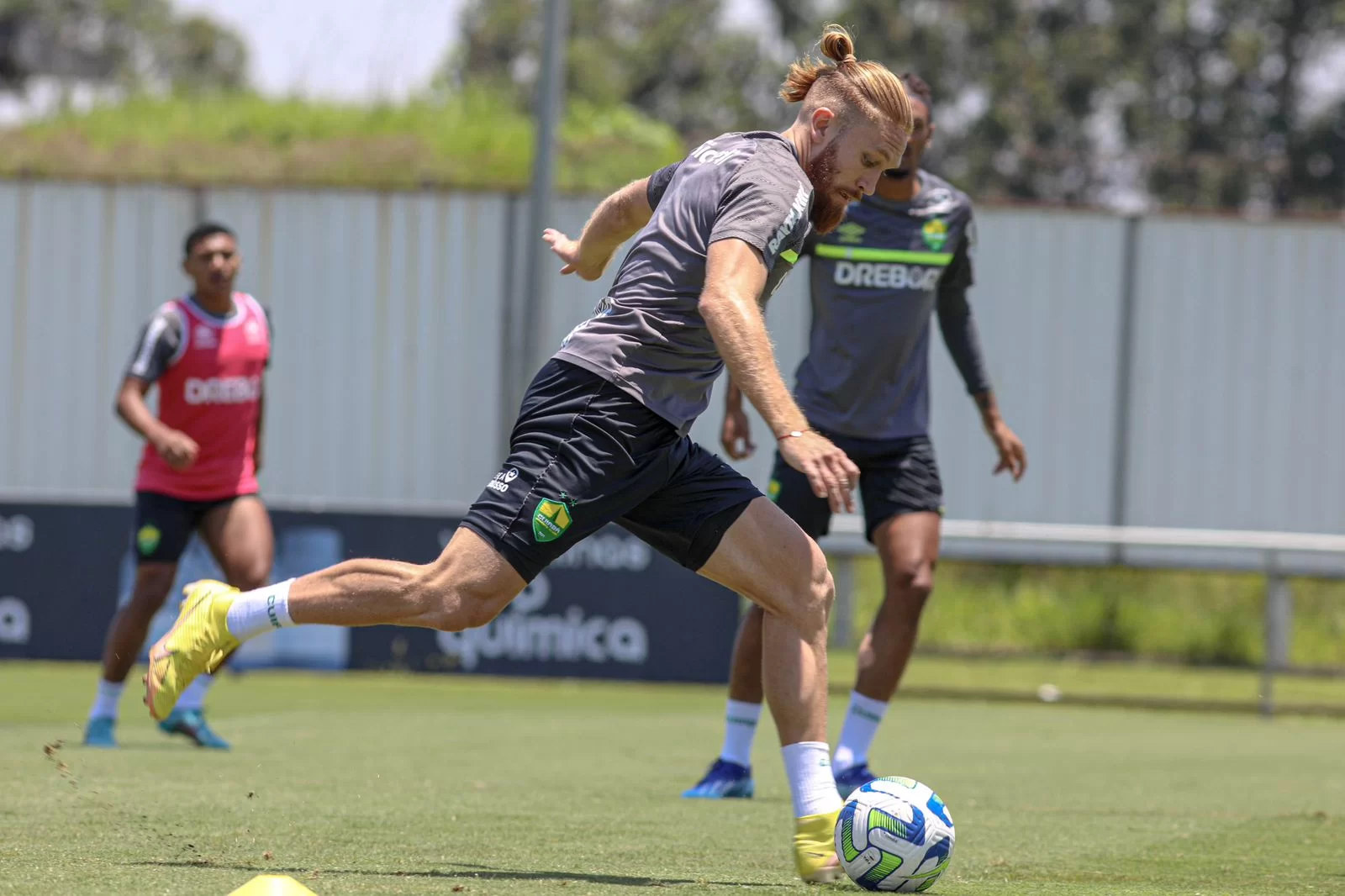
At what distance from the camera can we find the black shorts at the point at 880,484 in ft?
22.7

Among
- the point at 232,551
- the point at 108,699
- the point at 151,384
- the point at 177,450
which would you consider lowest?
the point at 108,699

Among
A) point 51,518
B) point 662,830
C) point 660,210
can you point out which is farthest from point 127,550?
point 660,210

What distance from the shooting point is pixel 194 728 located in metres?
8.33

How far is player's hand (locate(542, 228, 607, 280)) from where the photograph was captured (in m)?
5.39

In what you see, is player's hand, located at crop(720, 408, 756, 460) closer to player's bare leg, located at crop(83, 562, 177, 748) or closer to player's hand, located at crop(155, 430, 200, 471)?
player's hand, located at crop(155, 430, 200, 471)

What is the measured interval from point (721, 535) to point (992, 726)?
22.0 feet

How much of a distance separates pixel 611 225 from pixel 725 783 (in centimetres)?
245

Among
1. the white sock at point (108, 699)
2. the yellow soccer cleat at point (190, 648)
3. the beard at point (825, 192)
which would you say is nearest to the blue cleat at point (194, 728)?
the white sock at point (108, 699)

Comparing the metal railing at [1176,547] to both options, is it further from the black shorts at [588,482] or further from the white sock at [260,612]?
the white sock at [260,612]

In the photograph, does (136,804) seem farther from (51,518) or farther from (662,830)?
(51,518)

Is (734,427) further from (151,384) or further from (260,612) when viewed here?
(151,384)

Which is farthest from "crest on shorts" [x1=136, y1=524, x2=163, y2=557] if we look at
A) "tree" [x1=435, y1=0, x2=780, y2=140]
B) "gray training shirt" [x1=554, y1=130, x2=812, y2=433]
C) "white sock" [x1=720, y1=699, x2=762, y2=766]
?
"tree" [x1=435, y1=0, x2=780, y2=140]

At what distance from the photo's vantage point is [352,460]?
62.6 ft

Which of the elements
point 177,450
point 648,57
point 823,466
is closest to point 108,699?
point 177,450
